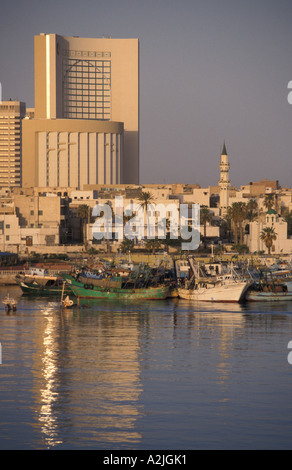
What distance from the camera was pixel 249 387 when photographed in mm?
40938

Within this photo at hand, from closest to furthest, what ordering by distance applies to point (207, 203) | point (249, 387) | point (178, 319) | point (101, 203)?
1. point (249, 387)
2. point (178, 319)
3. point (101, 203)
4. point (207, 203)

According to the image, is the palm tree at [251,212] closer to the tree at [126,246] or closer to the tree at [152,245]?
the tree at [152,245]

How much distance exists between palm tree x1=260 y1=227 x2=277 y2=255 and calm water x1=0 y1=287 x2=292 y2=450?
65.5m

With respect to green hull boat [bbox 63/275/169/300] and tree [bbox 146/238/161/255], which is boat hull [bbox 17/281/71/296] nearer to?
green hull boat [bbox 63/275/169/300]

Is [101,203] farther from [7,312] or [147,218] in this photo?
[7,312]

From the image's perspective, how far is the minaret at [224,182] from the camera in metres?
169

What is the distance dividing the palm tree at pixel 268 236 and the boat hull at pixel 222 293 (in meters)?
49.8

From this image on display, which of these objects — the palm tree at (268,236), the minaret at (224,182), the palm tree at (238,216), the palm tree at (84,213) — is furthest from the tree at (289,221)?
the palm tree at (84,213)

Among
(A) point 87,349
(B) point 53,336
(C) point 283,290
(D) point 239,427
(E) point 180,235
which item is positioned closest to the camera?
(D) point 239,427

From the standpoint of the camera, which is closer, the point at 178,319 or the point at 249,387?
the point at 249,387

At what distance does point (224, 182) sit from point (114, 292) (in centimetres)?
9084

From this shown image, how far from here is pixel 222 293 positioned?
81.1 metres

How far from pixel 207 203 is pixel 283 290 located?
274 ft
